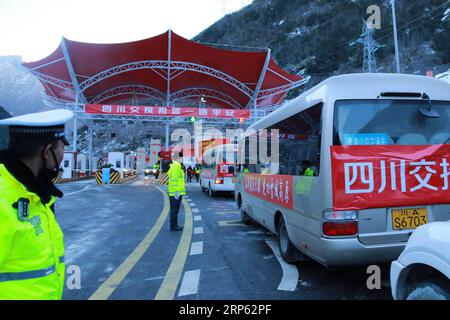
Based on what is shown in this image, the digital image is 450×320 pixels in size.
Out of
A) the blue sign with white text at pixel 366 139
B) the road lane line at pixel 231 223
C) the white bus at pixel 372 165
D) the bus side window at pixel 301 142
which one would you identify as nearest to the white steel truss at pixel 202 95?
the road lane line at pixel 231 223

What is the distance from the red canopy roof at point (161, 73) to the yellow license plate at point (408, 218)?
2996 centimetres

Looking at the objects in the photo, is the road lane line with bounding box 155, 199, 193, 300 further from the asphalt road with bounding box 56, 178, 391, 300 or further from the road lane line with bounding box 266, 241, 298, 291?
the road lane line with bounding box 266, 241, 298, 291

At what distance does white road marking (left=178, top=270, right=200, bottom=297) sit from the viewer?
3965 mm

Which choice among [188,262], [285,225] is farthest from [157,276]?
[285,225]

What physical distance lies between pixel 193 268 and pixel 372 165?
284 centimetres

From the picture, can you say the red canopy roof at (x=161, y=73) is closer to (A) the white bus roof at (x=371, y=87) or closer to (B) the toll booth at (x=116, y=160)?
(B) the toll booth at (x=116, y=160)

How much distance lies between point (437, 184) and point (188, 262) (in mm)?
3551

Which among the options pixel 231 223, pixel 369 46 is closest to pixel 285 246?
pixel 231 223

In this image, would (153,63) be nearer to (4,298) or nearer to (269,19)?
(4,298)

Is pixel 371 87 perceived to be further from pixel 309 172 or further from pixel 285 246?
pixel 285 246

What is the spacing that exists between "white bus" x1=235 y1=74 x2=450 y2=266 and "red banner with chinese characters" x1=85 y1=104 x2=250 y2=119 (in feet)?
88.4

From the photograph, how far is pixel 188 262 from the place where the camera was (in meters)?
5.27

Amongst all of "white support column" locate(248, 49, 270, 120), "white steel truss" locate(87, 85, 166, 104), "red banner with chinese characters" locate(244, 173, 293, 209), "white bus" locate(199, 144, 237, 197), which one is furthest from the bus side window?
"white steel truss" locate(87, 85, 166, 104)

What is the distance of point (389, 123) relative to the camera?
4.02 metres
